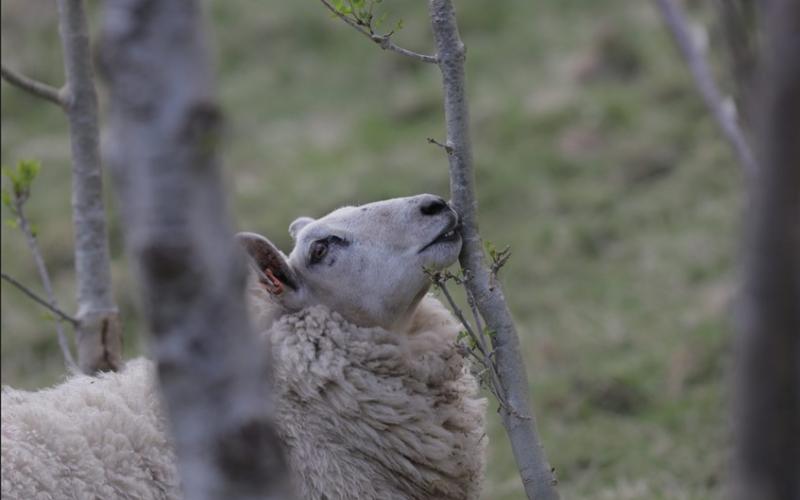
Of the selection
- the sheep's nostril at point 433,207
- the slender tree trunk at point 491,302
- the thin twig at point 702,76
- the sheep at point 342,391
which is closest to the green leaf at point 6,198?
the sheep at point 342,391

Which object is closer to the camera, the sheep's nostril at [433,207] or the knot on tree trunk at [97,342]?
the sheep's nostril at [433,207]

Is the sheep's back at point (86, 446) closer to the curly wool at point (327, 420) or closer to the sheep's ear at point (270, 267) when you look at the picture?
the curly wool at point (327, 420)

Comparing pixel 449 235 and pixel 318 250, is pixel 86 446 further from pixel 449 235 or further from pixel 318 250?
pixel 449 235

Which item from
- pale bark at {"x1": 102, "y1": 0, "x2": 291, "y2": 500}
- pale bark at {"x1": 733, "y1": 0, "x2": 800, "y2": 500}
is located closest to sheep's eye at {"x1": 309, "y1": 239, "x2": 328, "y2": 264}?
pale bark at {"x1": 102, "y1": 0, "x2": 291, "y2": 500}

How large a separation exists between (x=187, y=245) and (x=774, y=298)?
719 mm

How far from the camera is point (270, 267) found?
3627 mm

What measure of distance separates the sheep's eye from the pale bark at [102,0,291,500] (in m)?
2.18

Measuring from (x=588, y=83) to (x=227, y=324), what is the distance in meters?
9.71

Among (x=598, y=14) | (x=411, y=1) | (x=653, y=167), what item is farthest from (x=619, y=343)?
(x=411, y=1)

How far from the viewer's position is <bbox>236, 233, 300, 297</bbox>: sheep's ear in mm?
3576

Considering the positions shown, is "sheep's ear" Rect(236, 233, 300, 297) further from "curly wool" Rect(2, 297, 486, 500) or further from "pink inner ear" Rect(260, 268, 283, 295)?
"curly wool" Rect(2, 297, 486, 500)

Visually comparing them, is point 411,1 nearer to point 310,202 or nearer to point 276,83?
point 276,83

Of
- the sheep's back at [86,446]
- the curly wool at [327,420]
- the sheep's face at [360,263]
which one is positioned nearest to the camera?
the sheep's back at [86,446]

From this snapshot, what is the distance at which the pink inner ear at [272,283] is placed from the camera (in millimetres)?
3600
